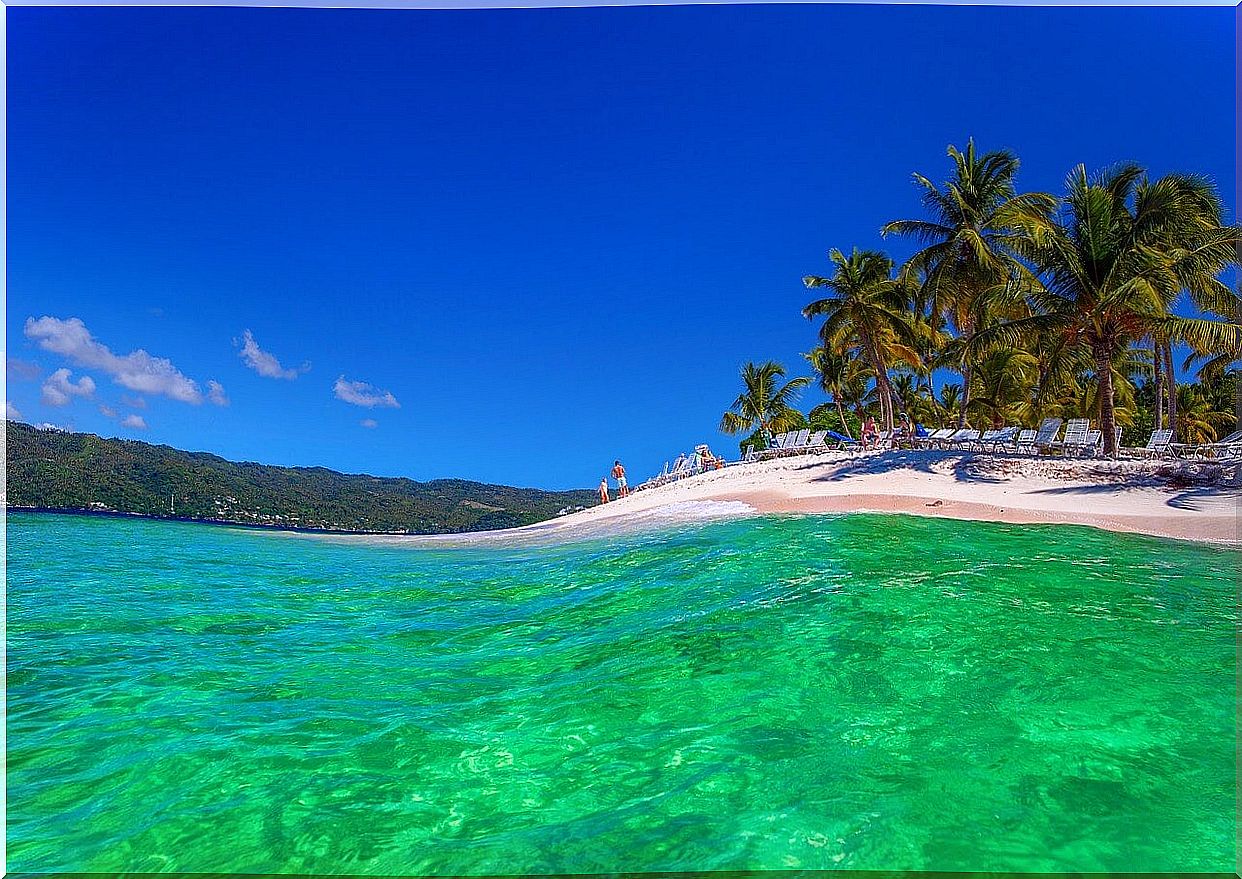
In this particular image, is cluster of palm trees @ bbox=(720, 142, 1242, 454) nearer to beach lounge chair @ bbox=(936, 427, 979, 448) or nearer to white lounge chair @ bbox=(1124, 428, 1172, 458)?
white lounge chair @ bbox=(1124, 428, 1172, 458)

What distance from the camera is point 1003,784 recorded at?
2.94 metres

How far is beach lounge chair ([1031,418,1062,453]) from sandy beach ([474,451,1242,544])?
946mm

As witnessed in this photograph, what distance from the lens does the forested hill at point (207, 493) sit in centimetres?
2306

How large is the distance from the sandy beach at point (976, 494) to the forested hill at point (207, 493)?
9526 millimetres

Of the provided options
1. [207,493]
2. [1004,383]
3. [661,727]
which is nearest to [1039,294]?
[1004,383]

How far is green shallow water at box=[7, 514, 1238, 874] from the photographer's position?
2639 mm

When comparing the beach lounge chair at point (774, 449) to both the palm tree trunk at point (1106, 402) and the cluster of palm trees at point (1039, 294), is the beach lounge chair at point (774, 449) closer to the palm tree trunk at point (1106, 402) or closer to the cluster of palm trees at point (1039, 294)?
the cluster of palm trees at point (1039, 294)

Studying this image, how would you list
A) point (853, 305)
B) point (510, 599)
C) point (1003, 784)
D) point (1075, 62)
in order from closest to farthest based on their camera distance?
point (1003, 784), point (1075, 62), point (510, 599), point (853, 305)

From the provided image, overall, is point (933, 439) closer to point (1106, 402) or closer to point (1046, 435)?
point (1046, 435)

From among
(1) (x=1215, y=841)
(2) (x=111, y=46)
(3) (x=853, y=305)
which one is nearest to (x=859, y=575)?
(1) (x=1215, y=841)

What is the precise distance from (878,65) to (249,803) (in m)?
8.21

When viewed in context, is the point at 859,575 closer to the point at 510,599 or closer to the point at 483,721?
the point at 510,599

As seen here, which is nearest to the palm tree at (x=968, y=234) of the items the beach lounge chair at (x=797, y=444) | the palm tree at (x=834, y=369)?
the beach lounge chair at (x=797, y=444)

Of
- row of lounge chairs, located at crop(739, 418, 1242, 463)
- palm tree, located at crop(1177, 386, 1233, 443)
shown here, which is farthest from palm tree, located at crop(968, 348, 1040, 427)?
palm tree, located at crop(1177, 386, 1233, 443)
